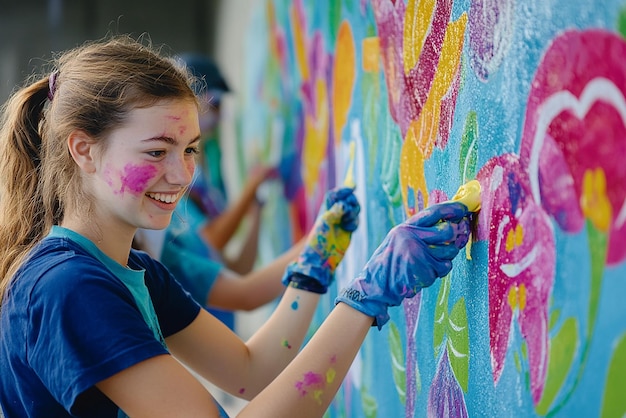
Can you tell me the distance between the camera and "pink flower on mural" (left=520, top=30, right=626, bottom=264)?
0.94 m

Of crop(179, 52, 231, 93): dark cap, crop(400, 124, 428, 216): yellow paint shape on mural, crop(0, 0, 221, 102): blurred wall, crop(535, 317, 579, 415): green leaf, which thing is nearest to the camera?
crop(535, 317, 579, 415): green leaf

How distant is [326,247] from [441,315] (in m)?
0.37

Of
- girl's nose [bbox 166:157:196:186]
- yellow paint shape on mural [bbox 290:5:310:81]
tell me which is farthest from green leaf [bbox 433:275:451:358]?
yellow paint shape on mural [bbox 290:5:310:81]

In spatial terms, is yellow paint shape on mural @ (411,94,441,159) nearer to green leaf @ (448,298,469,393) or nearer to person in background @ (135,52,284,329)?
green leaf @ (448,298,469,393)

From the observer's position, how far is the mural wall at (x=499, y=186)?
0.98m

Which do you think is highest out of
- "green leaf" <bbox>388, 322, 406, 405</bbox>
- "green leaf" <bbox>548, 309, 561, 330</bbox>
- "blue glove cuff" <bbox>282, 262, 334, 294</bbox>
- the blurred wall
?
the blurred wall

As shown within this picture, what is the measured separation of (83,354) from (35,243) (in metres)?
0.37

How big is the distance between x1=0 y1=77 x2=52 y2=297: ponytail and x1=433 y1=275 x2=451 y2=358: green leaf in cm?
74

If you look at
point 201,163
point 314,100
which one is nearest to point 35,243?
point 314,100

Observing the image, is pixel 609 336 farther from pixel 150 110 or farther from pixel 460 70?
pixel 150 110

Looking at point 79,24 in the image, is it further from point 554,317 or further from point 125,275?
point 554,317

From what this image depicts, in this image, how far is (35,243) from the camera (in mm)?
1555

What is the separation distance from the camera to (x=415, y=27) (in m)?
1.66

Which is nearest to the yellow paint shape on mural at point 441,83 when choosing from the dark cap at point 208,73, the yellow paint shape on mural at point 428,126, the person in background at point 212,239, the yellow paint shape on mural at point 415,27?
the yellow paint shape on mural at point 428,126
